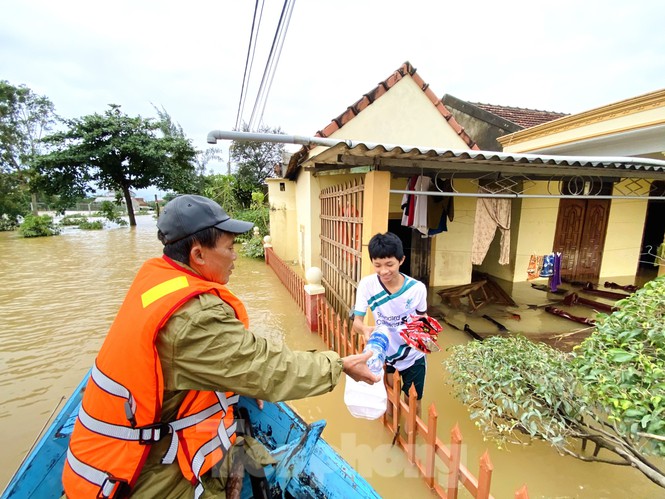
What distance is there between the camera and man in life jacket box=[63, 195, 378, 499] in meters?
1.06

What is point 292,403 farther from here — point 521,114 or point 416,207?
point 521,114

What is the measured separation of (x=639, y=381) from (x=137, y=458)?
2.28m

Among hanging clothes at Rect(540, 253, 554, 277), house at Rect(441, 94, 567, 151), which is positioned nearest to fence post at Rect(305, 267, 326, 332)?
hanging clothes at Rect(540, 253, 554, 277)

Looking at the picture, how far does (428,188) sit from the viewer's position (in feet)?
14.6

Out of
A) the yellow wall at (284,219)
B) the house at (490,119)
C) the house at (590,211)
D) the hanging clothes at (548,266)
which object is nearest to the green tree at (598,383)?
the hanging clothes at (548,266)

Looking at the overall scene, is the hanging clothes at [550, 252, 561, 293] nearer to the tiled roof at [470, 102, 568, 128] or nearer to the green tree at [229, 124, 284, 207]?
the tiled roof at [470, 102, 568, 128]

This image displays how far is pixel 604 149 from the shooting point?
579cm

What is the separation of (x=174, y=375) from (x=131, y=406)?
0.18m

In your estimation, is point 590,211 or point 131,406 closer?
point 131,406

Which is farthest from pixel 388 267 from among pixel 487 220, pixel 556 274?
pixel 556 274

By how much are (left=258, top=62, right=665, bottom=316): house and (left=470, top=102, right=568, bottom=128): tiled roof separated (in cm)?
202

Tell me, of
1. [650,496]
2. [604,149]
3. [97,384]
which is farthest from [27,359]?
[604,149]

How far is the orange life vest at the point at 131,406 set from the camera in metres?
1.04

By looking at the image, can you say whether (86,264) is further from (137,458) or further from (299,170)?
(137,458)
